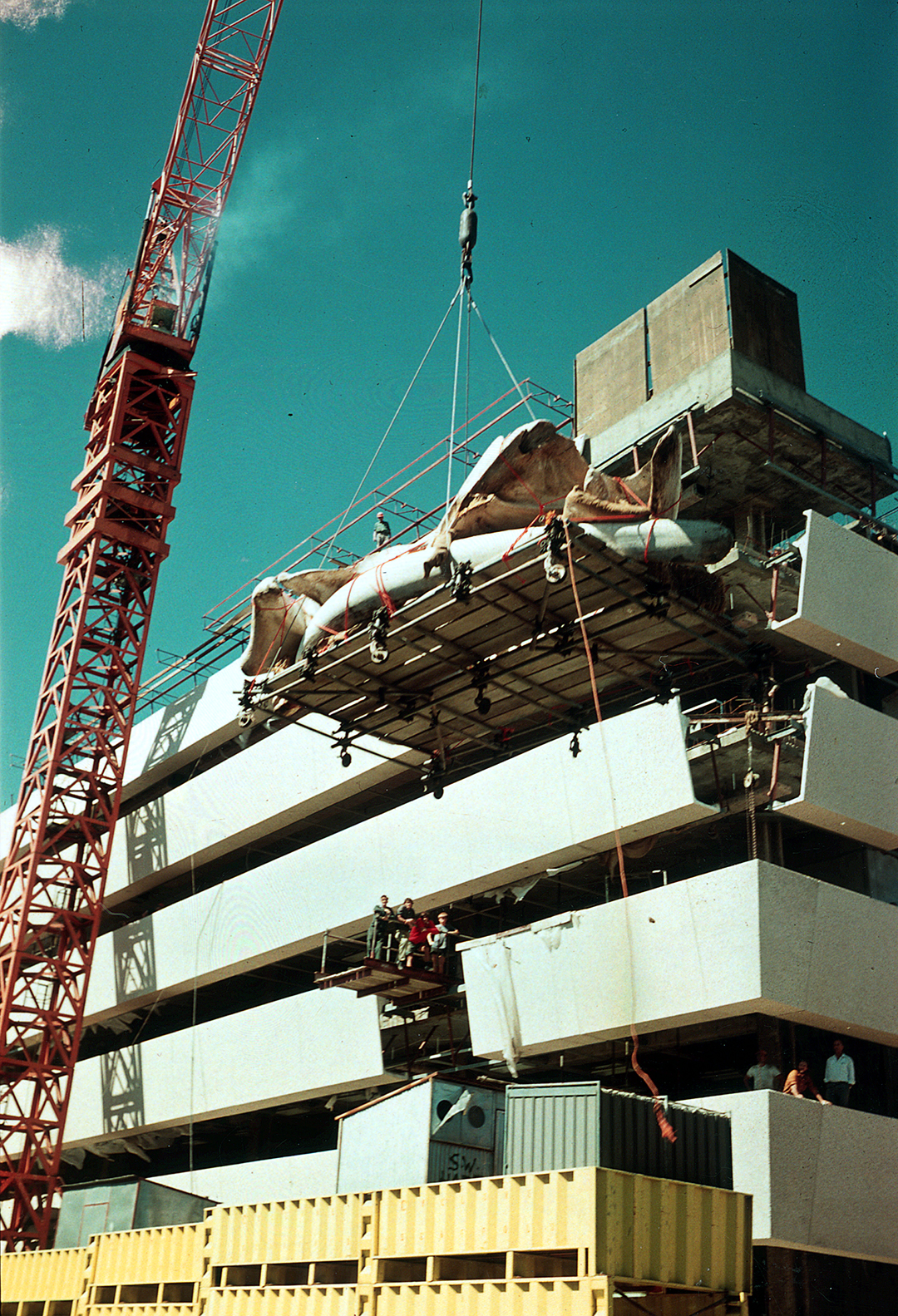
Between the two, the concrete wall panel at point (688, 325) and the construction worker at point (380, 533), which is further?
the concrete wall panel at point (688, 325)

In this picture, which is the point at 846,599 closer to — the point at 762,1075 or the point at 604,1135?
the point at 762,1075

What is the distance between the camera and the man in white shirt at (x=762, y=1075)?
19.9 metres

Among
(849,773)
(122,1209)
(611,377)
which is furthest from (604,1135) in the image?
(611,377)

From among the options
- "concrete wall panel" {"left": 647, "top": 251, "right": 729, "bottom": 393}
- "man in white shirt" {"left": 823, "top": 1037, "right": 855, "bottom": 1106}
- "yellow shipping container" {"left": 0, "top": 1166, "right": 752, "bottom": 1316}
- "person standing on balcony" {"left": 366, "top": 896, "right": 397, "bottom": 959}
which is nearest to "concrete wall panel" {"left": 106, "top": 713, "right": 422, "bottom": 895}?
"person standing on balcony" {"left": 366, "top": 896, "right": 397, "bottom": 959}

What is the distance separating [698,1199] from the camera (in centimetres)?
1424

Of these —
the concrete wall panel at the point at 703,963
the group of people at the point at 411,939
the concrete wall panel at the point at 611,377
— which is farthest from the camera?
the concrete wall panel at the point at 611,377

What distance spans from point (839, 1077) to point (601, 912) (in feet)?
15.2

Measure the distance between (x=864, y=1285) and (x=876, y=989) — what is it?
4.83m

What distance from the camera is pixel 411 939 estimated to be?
2422 cm

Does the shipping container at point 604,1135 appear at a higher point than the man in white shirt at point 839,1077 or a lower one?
lower

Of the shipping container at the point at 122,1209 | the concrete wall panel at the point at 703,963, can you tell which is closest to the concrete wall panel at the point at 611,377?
the concrete wall panel at the point at 703,963

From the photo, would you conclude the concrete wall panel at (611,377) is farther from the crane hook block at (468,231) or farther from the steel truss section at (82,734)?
the steel truss section at (82,734)

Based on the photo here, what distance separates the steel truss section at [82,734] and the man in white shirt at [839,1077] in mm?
21770

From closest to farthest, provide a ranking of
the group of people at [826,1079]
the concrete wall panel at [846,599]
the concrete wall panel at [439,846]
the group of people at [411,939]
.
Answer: the group of people at [826,1079]
the concrete wall panel at [846,599]
the concrete wall panel at [439,846]
the group of people at [411,939]
